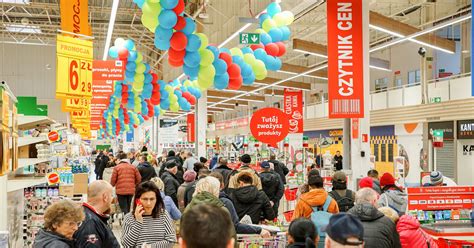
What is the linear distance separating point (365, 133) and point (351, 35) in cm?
250

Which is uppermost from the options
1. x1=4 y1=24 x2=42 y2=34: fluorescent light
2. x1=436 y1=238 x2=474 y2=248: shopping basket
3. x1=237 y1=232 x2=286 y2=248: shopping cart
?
x1=4 y1=24 x2=42 y2=34: fluorescent light

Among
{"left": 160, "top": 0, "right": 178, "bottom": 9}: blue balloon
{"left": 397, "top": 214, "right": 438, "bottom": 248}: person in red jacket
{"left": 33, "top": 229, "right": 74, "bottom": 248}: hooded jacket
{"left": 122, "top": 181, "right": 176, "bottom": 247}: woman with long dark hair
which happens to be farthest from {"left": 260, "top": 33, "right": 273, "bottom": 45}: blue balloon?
{"left": 33, "top": 229, "right": 74, "bottom": 248}: hooded jacket

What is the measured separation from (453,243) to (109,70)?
10980mm

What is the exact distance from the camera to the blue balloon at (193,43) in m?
10.5

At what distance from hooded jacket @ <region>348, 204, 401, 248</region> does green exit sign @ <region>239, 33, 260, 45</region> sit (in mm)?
7932

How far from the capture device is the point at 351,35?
34.8 ft

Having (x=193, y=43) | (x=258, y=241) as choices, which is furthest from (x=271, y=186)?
(x=258, y=241)

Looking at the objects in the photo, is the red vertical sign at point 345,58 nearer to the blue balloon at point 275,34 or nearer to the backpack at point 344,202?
the blue balloon at point 275,34

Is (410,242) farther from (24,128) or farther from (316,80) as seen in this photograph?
(316,80)

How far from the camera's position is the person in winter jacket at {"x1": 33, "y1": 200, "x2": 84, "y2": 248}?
4.01m

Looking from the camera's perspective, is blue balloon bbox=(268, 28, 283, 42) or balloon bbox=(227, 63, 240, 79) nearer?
balloon bbox=(227, 63, 240, 79)

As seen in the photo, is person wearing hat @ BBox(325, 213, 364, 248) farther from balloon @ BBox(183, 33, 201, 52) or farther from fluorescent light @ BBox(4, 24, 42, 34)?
fluorescent light @ BBox(4, 24, 42, 34)

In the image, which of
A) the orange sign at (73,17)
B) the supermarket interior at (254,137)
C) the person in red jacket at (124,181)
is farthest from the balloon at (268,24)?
the person in red jacket at (124,181)

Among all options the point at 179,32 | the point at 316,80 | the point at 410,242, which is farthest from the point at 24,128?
the point at 316,80
